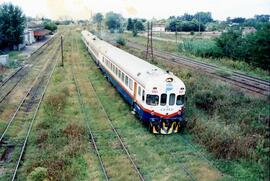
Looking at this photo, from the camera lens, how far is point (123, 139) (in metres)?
17.2

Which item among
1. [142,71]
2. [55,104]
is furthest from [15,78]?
[142,71]

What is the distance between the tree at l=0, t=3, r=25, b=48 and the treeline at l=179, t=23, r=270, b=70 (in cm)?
3009

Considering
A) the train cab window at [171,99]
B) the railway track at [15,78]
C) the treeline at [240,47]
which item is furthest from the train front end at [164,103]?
the treeline at [240,47]

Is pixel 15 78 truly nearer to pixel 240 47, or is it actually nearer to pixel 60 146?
pixel 60 146

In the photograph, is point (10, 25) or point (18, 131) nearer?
point (18, 131)

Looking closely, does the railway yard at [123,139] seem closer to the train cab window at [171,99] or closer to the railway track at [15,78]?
the railway track at [15,78]

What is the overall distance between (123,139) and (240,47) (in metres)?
33.8

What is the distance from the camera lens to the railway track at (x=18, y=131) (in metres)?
14.0

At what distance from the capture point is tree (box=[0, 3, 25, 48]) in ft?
176

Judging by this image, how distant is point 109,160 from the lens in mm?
14508

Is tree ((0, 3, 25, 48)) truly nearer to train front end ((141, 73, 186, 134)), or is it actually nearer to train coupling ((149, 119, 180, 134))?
train front end ((141, 73, 186, 134))

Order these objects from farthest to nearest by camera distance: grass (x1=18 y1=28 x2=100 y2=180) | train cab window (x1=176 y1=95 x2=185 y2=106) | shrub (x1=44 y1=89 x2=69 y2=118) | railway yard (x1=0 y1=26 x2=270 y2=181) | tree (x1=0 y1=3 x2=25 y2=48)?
tree (x1=0 y1=3 x2=25 y2=48) → shrub (x1=44 y1=89 x2=69 y2=118) → train cab window (x1=176 y1=95 x2=185 y2=106) → railway yard (x1=0 y1=26 x2=270 y2=181) → grass (x1=18 y1=28 x2=100 y2=180)

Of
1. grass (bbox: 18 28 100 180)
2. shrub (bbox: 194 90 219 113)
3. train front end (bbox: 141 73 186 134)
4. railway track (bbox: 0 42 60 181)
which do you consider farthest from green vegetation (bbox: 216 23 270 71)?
railway track (bbox: 0 42 60 181)

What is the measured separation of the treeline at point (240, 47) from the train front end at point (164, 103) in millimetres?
22699
